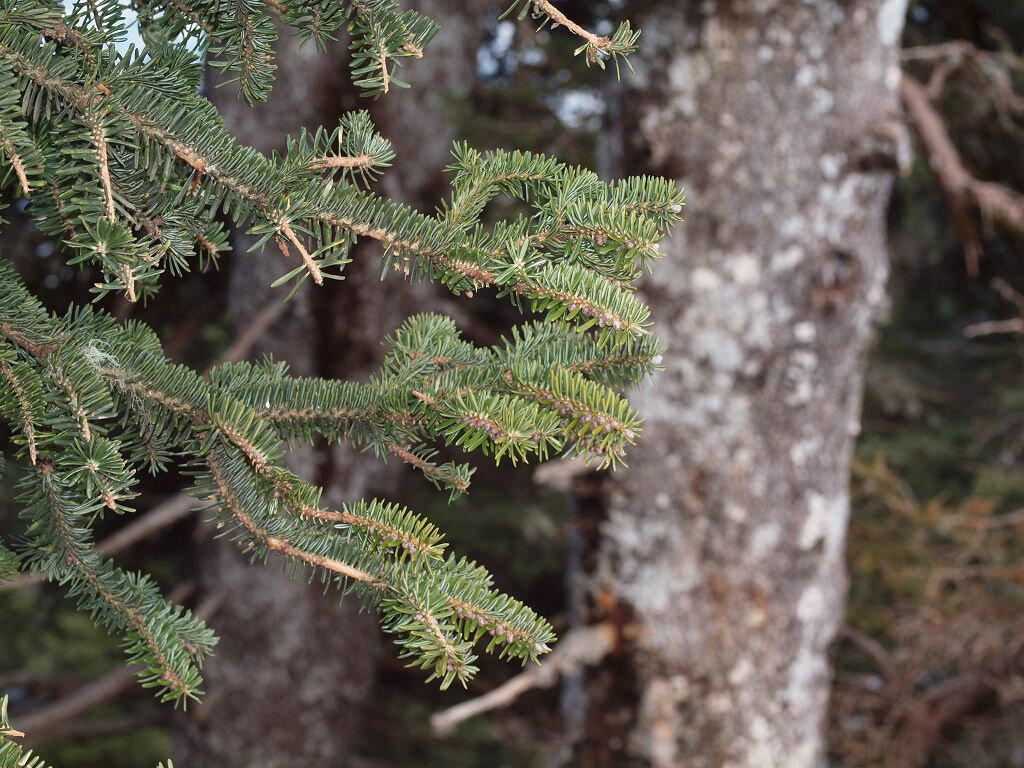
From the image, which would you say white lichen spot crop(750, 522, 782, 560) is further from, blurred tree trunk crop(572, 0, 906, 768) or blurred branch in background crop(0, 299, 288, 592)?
blurred branch in background crop(0, 299, 288, 592)

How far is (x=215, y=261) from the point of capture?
1018 mm

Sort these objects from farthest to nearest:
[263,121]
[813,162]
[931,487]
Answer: [931,487]
[263,121]
[813,162]

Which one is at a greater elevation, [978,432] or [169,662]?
[169,662]

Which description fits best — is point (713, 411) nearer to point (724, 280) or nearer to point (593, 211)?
point (724, 280)

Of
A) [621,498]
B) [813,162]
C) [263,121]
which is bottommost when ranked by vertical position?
[621,498]

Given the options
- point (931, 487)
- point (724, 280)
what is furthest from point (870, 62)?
point (931, 487)

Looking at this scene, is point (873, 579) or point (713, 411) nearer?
point (713, 411)

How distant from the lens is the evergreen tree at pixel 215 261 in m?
0.92

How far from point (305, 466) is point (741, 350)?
5.82ft

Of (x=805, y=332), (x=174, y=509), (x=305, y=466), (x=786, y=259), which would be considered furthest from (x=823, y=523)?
(x=174, y=509)

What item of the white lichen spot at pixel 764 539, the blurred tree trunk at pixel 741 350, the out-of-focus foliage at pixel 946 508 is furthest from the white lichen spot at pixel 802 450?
the out-of-focus foliage at pixel 946 508

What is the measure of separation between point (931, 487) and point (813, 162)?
3650 millimetres

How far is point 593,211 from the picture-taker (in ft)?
3.27

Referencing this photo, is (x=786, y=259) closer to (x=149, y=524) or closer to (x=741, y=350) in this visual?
(x=741, y=350)
